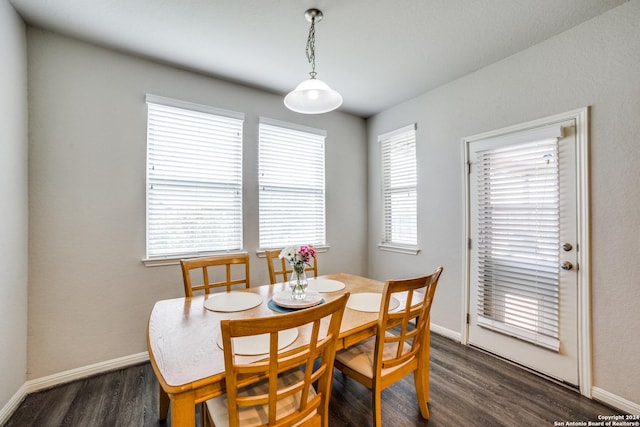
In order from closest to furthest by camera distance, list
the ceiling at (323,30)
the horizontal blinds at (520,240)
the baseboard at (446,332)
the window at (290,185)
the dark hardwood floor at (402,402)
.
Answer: the dark hardwood floor at (402,402)
the ceiling at (323,30)
the horizontal blinds at (520,240)
the baseboard at (446,332)
the window at (290,185)

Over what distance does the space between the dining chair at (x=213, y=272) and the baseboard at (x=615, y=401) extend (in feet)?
8.67

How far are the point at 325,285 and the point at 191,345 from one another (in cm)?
113

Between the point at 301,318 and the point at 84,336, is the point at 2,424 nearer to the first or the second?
the point at 84,336

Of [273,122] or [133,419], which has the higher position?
[273,122]

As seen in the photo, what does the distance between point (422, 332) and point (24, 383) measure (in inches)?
111

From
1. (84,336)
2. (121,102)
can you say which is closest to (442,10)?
(121,102)

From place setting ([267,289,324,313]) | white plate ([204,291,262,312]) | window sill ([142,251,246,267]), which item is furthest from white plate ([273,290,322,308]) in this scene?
window sill ([142,251,246,267])

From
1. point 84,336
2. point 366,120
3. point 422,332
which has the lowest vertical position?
point 84,336

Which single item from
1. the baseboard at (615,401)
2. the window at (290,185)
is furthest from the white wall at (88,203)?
the baseboard at (615,401)

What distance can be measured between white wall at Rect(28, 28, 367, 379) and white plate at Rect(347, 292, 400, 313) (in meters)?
1.73

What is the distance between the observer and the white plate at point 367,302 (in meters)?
1.64

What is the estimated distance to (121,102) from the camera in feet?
7.66

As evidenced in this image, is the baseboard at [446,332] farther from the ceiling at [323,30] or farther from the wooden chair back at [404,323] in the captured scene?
the ceiling at [323,30]

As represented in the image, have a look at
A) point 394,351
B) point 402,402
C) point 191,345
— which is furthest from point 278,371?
point 402,402
